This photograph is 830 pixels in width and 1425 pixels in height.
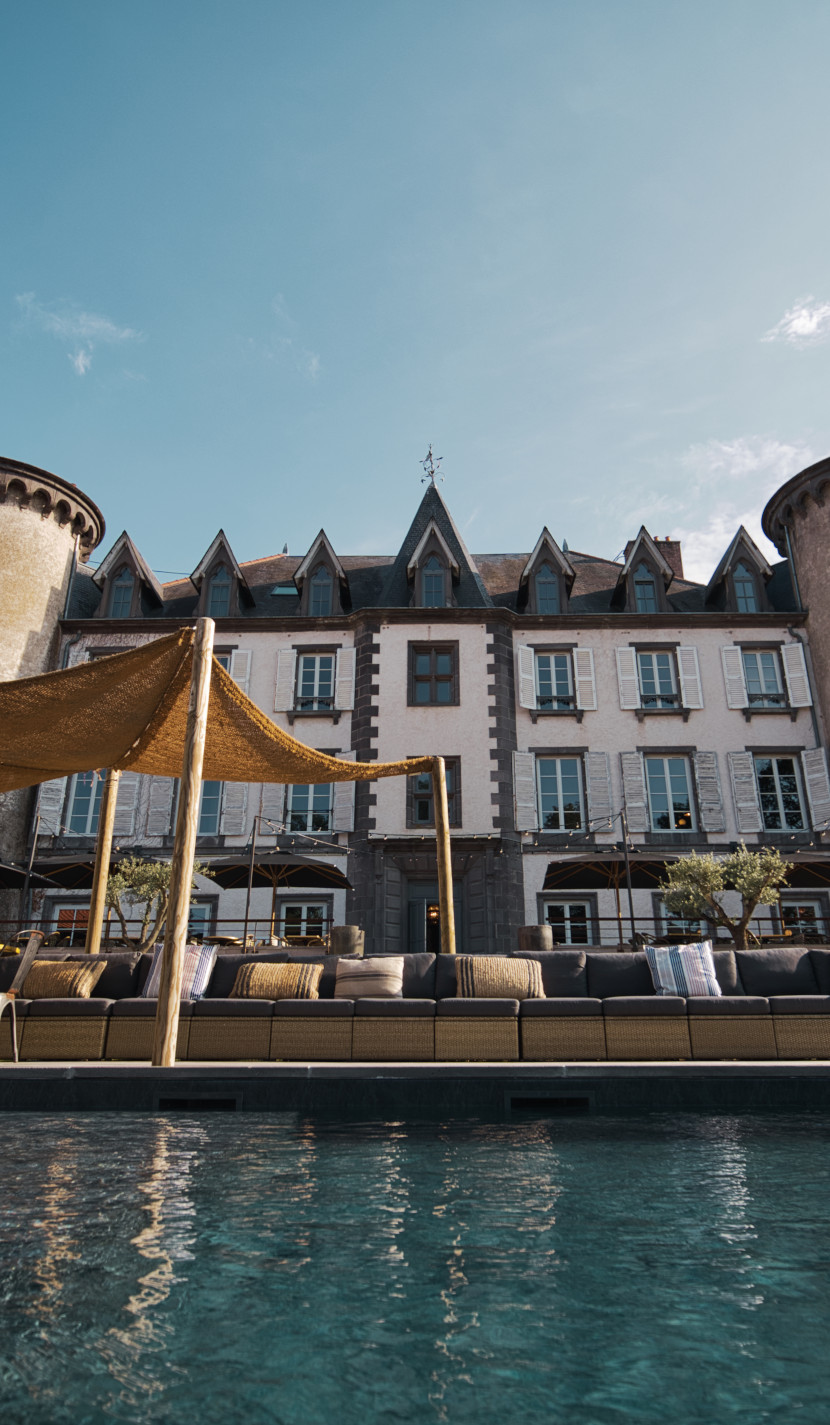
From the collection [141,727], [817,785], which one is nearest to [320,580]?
[817,785]

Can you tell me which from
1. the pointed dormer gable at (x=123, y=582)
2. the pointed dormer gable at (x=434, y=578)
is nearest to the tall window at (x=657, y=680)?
the pointed dormer gable at (x=434, y=578)

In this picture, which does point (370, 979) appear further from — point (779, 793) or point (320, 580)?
point (320, 580)

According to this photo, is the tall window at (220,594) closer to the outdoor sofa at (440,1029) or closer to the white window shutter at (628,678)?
the white window shutter at (628,678)

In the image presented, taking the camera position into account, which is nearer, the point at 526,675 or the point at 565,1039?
the point at 565,1039

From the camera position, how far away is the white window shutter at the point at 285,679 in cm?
2205

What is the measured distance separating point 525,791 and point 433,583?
6122mm

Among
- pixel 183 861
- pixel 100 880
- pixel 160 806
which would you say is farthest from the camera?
pixel 160 806

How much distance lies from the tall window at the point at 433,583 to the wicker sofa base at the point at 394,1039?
666 inches

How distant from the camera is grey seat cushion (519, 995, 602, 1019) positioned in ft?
21.6

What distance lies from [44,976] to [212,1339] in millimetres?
5647

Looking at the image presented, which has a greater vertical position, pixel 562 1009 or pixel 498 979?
pixel 498 979

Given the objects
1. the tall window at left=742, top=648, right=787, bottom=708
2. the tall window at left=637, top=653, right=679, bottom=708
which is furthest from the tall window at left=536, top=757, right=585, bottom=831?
the tall window at left=742, top=648, right=787, bottom=708

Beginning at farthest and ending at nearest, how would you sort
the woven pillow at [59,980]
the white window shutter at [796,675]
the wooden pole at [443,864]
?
the white window shutter at [796,675], the wooden pole at [443,864], the woven pillow at [59,980]

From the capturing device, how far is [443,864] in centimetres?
950
